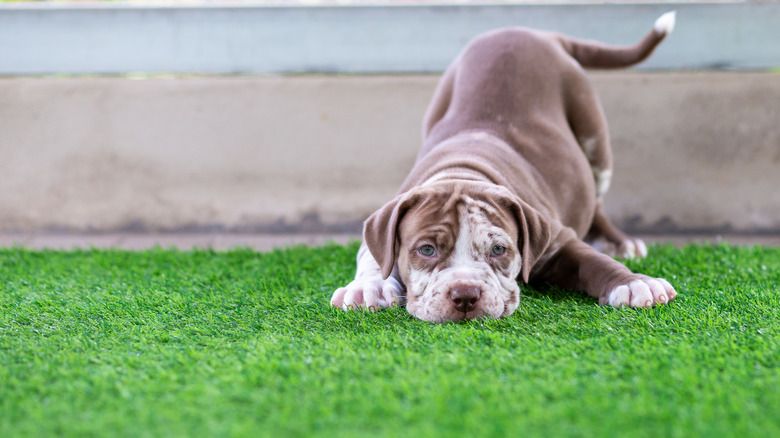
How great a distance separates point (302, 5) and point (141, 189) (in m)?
1.78

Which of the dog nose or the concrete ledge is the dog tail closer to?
the concrete ledge

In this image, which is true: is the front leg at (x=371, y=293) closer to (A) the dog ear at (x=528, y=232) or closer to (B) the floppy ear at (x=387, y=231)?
(B) the floppy ear at (x=387, y=231)

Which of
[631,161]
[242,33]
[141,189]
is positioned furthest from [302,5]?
[631,161]

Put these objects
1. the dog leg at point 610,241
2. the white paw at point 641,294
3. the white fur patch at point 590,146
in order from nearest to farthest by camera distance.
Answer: the white paw at point 641,294 → the dog leg at point 610,241 → the white fur patch at point 590,146

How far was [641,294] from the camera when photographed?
3078 millimetres

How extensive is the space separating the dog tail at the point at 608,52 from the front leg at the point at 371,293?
2242mm

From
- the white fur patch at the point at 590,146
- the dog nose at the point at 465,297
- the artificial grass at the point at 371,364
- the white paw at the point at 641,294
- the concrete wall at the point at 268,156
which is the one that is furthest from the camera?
the concrete wall at the point at 268,156

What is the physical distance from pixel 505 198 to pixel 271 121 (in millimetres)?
2630

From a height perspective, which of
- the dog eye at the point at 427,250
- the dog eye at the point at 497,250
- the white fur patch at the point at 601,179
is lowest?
the white fur patch at the point at 601,179

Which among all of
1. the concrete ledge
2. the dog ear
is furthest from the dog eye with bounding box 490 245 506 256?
the concrete ledge

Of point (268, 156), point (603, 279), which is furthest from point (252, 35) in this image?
point (603, 279)

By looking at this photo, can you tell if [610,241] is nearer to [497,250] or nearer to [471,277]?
[497,250]

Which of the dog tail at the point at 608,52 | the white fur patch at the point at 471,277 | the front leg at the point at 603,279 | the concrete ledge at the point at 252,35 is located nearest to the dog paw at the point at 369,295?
the white fur patch at the point at 471,277

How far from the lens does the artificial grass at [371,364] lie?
6.48 feet
